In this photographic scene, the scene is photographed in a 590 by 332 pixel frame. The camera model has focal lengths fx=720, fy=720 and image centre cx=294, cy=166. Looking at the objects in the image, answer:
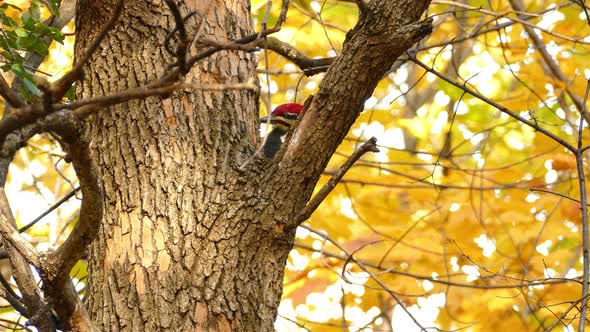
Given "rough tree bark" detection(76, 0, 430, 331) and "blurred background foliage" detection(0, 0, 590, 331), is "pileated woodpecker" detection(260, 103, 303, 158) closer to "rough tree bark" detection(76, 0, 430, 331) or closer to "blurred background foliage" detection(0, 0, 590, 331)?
"blurred background foliage" detection(0, 0, 590, 331)

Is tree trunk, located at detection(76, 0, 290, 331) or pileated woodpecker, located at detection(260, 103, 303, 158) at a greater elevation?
pileated woodpecker, located at detection(260, 103, 303, 158)

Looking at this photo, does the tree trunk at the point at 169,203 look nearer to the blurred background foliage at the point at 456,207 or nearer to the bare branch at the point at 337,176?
the bare branch at the point at 337,176

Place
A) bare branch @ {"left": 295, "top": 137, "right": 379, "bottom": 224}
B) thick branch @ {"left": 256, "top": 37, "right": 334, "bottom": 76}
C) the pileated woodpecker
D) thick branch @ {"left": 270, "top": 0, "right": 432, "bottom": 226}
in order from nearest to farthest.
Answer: thick branch @ {"left": 270, "top": 0, "right": 432, "bottom": 226}, bare branch @ {"left": 295, "top": 137, "right": 379, "bottom": 224}, thick branch @ {"left": 256, "top": 37, "right": 334, "bottom": 76}, the pileated woodpecker

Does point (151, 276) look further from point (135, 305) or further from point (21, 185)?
point (21, 185)

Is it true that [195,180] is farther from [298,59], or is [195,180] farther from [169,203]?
[298,59]

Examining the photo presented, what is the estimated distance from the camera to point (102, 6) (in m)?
2.44

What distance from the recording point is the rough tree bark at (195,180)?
208cm

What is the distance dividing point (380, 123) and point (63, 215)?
8.38 ft

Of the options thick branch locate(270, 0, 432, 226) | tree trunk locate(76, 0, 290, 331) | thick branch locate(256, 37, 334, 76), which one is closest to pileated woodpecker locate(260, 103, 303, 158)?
thick branch locate(256, 37, 334, 76)

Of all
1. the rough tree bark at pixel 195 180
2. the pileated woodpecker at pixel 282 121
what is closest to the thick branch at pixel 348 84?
the rough tree bark at pixel 195 180

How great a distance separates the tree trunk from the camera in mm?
2127

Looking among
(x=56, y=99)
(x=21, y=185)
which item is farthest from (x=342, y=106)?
(x=21, y=185)

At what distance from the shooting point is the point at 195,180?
2275mm

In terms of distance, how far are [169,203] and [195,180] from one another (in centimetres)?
11
